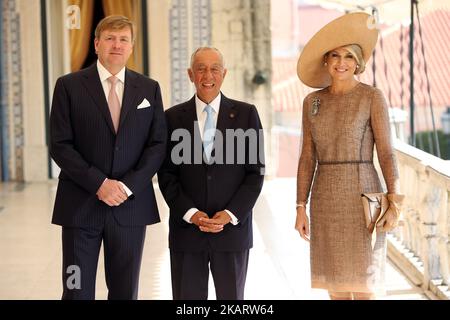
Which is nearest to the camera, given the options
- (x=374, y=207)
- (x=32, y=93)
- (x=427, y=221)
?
(x=374, y=207)

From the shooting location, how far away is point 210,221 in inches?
141

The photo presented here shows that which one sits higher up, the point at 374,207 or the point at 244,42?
the point at 244,42

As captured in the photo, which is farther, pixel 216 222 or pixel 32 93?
pixel 32 93

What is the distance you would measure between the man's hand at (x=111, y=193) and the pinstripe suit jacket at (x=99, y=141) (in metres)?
0.05

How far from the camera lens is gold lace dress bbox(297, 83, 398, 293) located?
354 cm

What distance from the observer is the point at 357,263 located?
3615 mm

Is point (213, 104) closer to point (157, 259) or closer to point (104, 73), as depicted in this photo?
point (104, 73)

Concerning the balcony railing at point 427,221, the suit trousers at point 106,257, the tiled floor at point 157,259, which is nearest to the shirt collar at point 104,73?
the suit trousers at point 106,257

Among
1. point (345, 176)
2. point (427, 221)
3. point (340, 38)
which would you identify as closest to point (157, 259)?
point (427, 221)

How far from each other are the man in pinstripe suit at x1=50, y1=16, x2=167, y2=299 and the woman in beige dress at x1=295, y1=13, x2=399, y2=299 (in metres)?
0.65

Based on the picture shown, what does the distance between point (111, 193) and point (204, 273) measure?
1.73 ft

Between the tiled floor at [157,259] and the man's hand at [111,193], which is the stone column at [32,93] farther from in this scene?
the man's hand at [111,193]

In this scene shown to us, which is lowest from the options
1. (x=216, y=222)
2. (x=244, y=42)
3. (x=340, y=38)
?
(x=216, y=222)

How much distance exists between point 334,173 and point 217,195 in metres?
0.49
